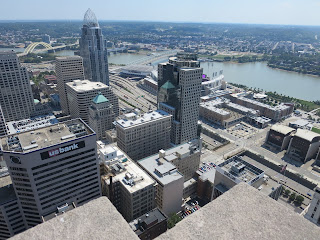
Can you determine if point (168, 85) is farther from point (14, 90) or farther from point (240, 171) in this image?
point (14, 90)

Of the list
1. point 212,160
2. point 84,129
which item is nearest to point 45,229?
point 84,129

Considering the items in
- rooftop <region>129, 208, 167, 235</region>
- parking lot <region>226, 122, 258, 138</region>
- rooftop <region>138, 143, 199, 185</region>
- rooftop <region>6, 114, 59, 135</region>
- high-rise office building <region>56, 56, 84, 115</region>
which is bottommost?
parking lot <region>226, 122, 258, 138</region>

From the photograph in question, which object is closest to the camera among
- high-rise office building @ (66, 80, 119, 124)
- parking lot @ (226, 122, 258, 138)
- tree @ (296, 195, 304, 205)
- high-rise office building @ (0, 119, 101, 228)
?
high-rise office building @ (0, 119, 101, 228)

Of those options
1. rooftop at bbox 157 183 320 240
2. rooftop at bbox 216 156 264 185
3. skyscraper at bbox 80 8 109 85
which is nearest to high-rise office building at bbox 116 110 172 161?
rooftop at bbox 216 156 264 185

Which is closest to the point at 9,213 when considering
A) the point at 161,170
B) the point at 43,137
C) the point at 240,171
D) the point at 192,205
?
the point at 43,137

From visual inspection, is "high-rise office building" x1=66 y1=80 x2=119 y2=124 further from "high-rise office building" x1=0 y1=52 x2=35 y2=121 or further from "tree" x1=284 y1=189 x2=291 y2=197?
"tree" x1=284 y1=189 x2=291 y2=197

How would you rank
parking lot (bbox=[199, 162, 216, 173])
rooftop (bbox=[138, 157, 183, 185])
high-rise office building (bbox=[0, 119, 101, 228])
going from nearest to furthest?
high-rise office building (bbox=[0, 119, 101, 228]) < rooftop (bbox=[138, 157, 183, 185]) < parking lot (bbox=[199, 162, 216, 173])

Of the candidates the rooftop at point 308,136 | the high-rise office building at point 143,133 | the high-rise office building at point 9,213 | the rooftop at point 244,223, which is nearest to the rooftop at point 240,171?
the high-rise office building at point 143,133
